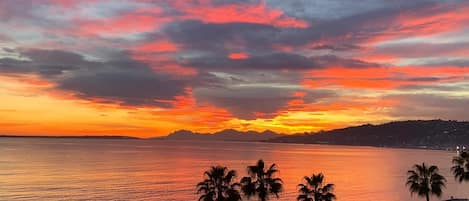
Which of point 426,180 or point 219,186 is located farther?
point 426,180

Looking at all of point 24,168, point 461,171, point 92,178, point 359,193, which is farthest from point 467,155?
point 24,168

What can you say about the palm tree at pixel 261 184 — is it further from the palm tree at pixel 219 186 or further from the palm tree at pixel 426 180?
the palm tree at pixel 426 180

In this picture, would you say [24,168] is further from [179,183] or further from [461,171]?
[461,171]

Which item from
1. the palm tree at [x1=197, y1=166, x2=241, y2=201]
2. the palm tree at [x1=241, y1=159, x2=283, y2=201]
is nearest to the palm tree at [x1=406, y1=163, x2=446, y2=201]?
the palm tree at [x1=241, y1=159, x2=283, y2=201]

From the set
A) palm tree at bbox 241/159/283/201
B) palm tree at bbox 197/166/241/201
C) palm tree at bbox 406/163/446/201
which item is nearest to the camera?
palm tree at bbox 197/166/241/201

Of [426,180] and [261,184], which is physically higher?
[261,184]

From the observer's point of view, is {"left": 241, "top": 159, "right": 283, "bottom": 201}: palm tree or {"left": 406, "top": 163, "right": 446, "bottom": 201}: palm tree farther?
{"left": 406, "top": 163, "right": 446, "bottom": 201}: palm tree

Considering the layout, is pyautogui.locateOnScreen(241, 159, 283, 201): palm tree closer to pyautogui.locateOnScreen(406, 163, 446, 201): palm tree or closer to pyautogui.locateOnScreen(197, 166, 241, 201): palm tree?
pyautogui.locateOnScreen(197, 166, 241, 201): palm tree

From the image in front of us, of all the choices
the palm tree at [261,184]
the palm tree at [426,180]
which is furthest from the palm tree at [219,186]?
the palm tree at [426,180]

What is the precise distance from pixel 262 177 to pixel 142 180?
106m

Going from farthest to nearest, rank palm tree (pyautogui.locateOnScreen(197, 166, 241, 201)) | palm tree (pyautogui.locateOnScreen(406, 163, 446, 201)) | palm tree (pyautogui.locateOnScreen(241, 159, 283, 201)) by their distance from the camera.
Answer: palm tree (pyautogui.locateOnScreen(406, 163, 446, 201))
palm tree (pyautogui.locateOnScreen(241, 159, 283, 201))
palm tree (pyautogui.locateOnScreen(197, 166, 241, 201))

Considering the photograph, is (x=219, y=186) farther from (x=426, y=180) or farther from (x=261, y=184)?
(x=426, y=180)

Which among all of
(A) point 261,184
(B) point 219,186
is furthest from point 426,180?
(B) point 219,186

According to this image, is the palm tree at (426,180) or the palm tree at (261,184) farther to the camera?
the palm tree at (426,180)
